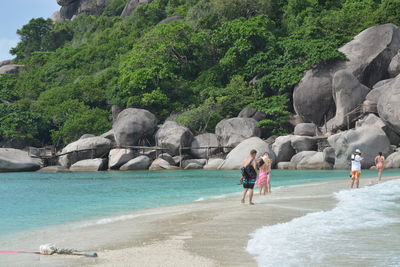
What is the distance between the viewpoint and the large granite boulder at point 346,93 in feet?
101

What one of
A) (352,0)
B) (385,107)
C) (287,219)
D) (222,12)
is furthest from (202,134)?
(287,219)

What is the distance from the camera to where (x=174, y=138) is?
3366 cm

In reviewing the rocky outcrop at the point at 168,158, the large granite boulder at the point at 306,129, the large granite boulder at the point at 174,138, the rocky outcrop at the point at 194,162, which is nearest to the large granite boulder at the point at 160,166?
the rocky outcrop at the point at 168,158

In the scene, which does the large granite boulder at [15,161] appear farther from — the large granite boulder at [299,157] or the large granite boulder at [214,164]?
the large granite boulder at [299,157]

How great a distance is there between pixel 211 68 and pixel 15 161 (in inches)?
742

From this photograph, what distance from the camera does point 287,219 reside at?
8773 millimetres

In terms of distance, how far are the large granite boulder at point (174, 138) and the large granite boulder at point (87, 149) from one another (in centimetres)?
435

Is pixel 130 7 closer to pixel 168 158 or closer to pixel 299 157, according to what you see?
pixel 168 158

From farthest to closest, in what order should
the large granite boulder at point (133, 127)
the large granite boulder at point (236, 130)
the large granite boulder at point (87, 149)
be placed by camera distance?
the large granite boulder at point (87, 149) → the large granite boulder at point (133, 127) → the large granite boulder at point (236, 130)

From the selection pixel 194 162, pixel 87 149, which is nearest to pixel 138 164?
pixel 194 162

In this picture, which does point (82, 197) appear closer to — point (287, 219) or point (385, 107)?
point (287, 219)

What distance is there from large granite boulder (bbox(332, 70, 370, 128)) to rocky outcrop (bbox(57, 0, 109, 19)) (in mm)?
60716

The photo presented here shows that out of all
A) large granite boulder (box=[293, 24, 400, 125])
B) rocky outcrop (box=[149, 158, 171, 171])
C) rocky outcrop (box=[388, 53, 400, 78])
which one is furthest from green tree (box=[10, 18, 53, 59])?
rocky outcrop (box=[388, 53, 400, 78])

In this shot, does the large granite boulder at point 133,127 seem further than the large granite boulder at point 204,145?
Yes
